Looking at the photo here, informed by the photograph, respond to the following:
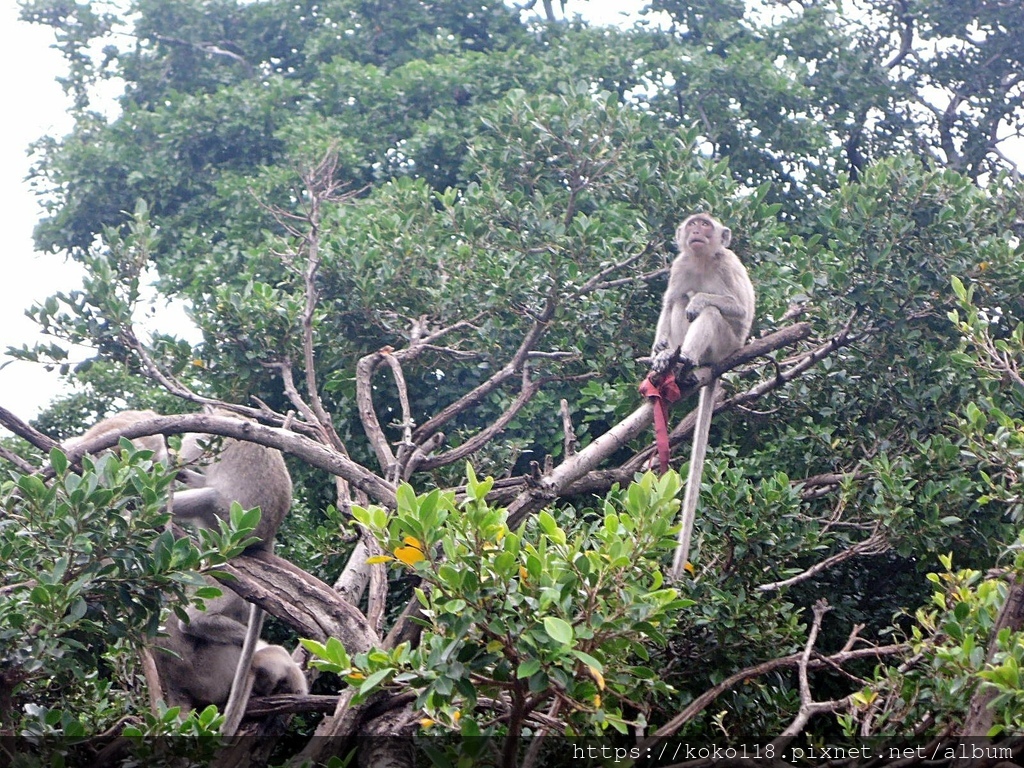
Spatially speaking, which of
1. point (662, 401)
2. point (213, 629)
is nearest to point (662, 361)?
point (662, 401)

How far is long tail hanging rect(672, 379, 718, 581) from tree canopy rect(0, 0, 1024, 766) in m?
0.11

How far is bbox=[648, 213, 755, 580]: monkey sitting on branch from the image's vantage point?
255 inches

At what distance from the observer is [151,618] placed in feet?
13.5

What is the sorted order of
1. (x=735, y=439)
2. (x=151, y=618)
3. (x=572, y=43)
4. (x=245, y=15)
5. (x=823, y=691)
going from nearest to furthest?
(x=151, y=618) < (x=823, y=691) < (x=735, y=439) < (x=572, y=43) < (x=245, y=15)

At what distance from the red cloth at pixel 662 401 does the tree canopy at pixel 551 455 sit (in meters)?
0.13

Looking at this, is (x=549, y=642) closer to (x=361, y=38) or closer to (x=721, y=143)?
(x=721, y=143)

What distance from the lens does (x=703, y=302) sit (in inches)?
269

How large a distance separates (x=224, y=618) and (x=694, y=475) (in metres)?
2.83

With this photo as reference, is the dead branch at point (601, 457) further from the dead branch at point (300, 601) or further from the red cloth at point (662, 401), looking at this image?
the dead branch at point (300, 601)

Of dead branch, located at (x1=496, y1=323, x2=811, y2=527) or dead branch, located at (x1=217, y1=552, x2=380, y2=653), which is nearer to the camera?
dead branch, located at (x1=217, y1=552, x2=380, y2=653)

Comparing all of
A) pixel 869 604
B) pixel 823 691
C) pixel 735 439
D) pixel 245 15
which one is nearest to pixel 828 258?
pixel 735 439

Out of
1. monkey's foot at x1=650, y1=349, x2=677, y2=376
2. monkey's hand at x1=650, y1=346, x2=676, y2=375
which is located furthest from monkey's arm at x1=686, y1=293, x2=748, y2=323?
monkey's foot at x1=650, y1=349, x2=677, y2=376

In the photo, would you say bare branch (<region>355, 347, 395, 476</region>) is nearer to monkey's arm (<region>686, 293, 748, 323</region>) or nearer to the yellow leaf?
monkey's arm (<region>686, 293, 748, 323</region>)

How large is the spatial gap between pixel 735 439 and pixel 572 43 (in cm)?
704
